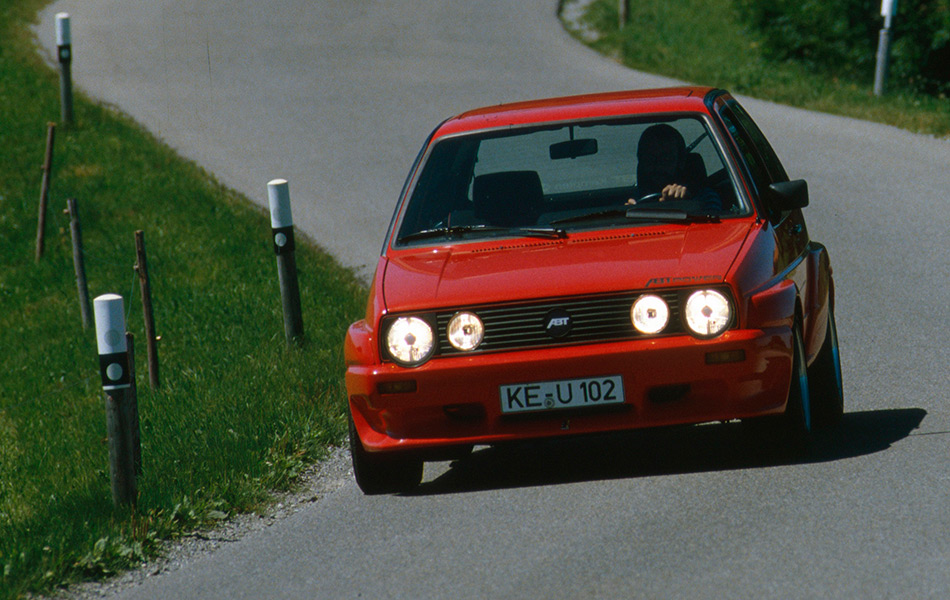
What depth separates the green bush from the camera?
24484 millimetres

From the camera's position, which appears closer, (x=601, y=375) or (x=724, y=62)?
(x=601, y=375)

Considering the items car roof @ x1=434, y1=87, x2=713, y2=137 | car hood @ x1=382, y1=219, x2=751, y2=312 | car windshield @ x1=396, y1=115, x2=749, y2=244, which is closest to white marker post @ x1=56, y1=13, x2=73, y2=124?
car roof @ x1=434, y1=87, x2=713, y2=137

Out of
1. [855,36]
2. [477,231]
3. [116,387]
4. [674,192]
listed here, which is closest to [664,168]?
[674,192]

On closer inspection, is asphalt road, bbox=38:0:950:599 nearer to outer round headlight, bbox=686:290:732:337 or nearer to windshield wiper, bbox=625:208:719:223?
outer round headlight, bbox=686:290:732:337

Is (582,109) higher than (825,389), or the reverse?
(582,109)

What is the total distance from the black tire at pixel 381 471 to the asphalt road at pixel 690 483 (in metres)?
0.08

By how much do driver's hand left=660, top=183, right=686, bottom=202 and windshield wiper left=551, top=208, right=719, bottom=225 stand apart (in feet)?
0.58

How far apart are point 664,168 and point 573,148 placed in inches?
18.9

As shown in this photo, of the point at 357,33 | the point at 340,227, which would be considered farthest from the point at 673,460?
the point at 357,33

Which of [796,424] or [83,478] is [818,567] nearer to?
[796,424]

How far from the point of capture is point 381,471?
22.4 feet

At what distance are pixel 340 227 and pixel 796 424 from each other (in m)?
8.54

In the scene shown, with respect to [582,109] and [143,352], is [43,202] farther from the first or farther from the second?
[582,109]

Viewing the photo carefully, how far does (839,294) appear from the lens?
10.8 metres
